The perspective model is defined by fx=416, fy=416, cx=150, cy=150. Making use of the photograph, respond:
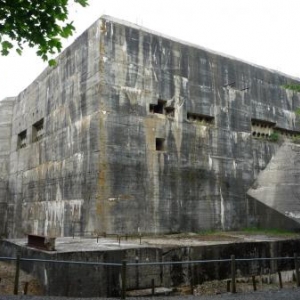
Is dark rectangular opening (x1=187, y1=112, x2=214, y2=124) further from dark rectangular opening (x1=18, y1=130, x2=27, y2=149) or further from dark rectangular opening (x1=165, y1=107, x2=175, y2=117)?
dark rectangular opening (x1=18, y1=130, x2=27, y2=149)

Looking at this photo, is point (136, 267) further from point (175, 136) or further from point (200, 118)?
point (200, 118)

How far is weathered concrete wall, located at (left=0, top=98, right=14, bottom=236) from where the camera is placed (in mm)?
22531

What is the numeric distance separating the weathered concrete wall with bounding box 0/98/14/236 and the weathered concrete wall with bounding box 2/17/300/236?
3.78 m

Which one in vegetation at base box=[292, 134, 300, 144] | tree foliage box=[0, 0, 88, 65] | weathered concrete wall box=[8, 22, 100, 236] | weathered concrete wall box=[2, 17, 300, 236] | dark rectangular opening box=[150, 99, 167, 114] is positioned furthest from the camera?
vegetation at base box=[292, 134, 300, 144]

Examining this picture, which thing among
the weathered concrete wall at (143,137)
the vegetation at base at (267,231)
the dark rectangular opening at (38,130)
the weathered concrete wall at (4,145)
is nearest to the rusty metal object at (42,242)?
the weathered concrete wall at (143,137)

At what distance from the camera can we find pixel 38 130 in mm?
19875

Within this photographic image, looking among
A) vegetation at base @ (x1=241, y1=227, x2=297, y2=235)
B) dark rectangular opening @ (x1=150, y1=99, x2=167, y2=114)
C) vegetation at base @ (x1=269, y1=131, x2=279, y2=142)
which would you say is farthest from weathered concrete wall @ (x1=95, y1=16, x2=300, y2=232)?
vegetation at base @ (x1=241, y1=227, x2=297, y2=235)

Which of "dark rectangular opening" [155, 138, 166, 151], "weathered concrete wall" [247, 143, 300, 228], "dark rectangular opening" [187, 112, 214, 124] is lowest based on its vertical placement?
"weathered concrete wall" [247, 143, 300, 228]

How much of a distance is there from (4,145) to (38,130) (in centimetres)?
446

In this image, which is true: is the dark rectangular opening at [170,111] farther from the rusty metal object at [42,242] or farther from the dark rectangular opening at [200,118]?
the rusty metal object at [42,242]

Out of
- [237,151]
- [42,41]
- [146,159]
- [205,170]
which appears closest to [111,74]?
[146,159]

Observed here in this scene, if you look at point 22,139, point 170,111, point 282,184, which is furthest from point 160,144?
point 22,139

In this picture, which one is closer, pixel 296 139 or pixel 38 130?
pixel 296 139

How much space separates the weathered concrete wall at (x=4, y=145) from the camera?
22531 millimetres
